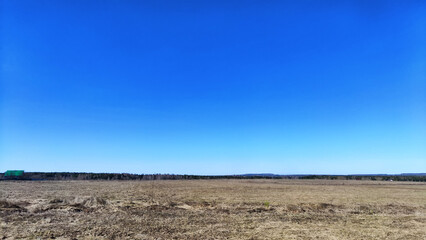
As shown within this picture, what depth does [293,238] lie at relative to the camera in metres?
10.5

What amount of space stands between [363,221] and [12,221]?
16788 millimetres

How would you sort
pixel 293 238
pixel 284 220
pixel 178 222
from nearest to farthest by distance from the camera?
pixel 293 238 → pixel 178 222 → pixel 284 220

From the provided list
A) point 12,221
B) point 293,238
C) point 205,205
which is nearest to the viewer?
point 293,238

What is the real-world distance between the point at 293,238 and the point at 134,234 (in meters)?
6.15

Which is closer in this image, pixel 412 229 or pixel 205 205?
pixel 412 229

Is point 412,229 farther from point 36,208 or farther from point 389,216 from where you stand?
point 36,208

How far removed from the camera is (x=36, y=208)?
619 inches

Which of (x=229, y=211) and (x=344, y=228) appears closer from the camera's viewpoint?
(x=344, y=228)

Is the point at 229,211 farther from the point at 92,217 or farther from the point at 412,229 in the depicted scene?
the point at 412,229

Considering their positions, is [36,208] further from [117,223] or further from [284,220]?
[284,220]

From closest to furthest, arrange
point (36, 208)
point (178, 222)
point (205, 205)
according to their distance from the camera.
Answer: point (178, 222), point (36, 208), point (205, 205)

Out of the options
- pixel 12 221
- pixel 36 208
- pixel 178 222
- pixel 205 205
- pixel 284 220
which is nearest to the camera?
pixel 12 221

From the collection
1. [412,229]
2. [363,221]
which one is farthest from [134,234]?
[412,229]

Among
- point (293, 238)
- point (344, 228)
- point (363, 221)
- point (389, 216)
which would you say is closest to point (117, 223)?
point (293, 238)
